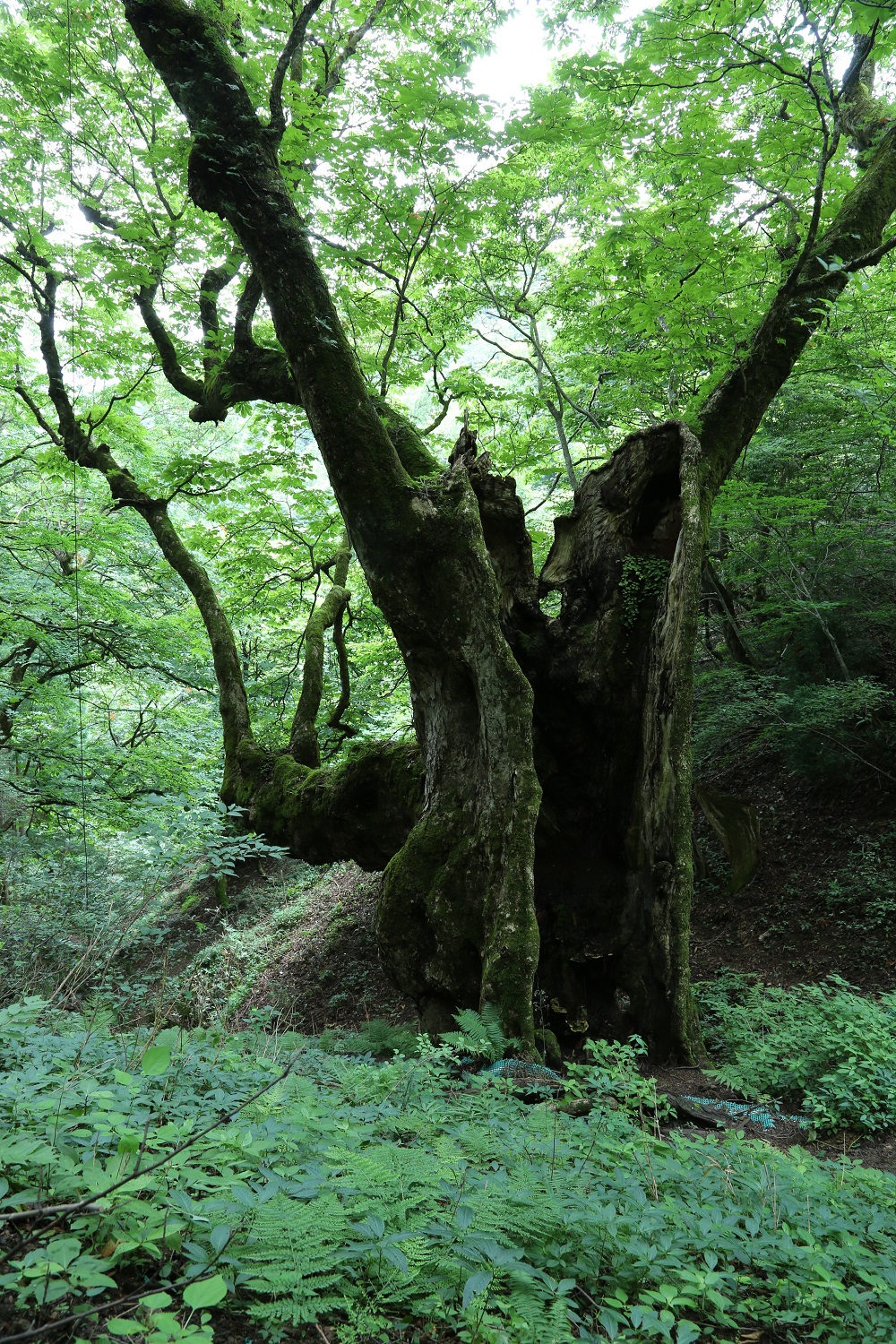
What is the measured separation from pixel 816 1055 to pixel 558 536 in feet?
13.6

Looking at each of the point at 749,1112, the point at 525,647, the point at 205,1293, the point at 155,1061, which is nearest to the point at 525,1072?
the point at 749,1112

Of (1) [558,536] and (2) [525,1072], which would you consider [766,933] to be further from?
(1) [558,536]

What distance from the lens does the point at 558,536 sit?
611cm

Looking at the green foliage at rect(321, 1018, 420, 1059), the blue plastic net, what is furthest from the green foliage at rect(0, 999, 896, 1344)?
the green foliage at rect(321, 1018, 420, 1059)

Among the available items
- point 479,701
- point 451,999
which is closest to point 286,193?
point 479,701

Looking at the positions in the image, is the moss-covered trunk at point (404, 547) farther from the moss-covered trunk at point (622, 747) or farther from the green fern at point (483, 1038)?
the moss-covered trunk at point (622, 747)

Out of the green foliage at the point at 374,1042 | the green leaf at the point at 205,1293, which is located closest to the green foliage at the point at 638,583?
the green foliage at the point at 374,1042

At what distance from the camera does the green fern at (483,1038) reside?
342cm

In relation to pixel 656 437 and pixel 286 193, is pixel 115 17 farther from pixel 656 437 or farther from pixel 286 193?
pixel 656 437

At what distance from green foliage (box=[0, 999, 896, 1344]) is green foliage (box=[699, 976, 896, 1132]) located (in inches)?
55.2

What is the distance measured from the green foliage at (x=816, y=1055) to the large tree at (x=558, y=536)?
516mm

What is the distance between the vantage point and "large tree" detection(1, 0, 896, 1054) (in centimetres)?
479

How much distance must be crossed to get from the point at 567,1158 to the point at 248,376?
21.4 ft

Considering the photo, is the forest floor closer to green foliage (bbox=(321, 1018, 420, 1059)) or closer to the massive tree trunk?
green foliage (bbox=(321, 1018, 420, 1059))
